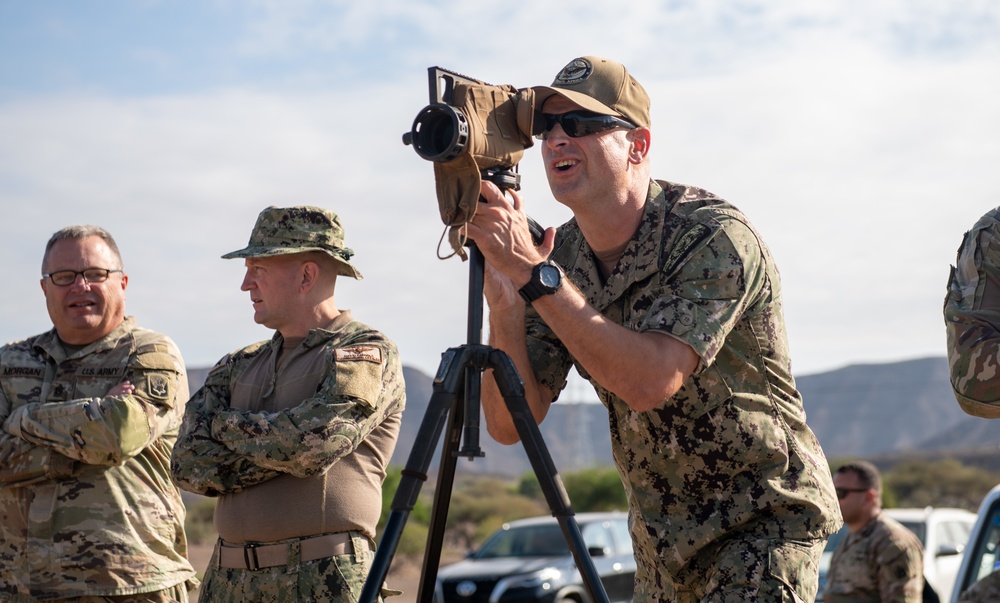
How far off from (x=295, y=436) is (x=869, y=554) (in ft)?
18.0

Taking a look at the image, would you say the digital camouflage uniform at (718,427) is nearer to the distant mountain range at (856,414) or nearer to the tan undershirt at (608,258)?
the tan undershirt at (608,258)

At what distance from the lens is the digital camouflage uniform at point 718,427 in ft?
11.1

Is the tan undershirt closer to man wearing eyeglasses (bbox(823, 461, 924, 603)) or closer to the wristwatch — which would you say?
the wristwatch

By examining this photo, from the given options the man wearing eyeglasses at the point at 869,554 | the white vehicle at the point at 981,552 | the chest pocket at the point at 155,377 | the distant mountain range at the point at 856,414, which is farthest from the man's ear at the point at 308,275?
the distant mountain range at the point at 856,414

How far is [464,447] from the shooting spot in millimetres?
3207

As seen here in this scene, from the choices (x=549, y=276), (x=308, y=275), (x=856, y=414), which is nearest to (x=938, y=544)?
(x=308, y=275)

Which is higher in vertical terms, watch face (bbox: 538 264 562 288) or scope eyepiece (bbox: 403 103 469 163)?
scope eyepiece (bbox: 403 103 469 163)

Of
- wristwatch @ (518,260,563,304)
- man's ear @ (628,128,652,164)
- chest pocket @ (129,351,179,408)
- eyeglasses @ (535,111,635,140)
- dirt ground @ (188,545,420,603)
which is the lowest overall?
dirt ground @ (188,545,420,603)

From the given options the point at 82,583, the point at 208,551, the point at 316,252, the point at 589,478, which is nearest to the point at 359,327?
the point at 316,252

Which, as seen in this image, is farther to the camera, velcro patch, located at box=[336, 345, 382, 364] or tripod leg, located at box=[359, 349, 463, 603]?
velcro patch, located at box=[336, 345, 382, 364]

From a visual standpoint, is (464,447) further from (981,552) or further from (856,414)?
(856,414)

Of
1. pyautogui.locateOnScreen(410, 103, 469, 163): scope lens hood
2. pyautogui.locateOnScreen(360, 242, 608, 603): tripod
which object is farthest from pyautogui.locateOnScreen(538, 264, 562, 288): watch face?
pyautogui.locateOnScreen(410, 103, 469, 163): scope lens hood

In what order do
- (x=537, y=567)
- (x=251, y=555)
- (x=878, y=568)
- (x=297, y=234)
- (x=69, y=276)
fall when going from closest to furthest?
(x=251, y=555) < (x=297, y=234) < (x=69, y=276) < (x=878, y=568) < (x=537, y=567)

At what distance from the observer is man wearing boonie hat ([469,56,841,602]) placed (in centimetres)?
329
